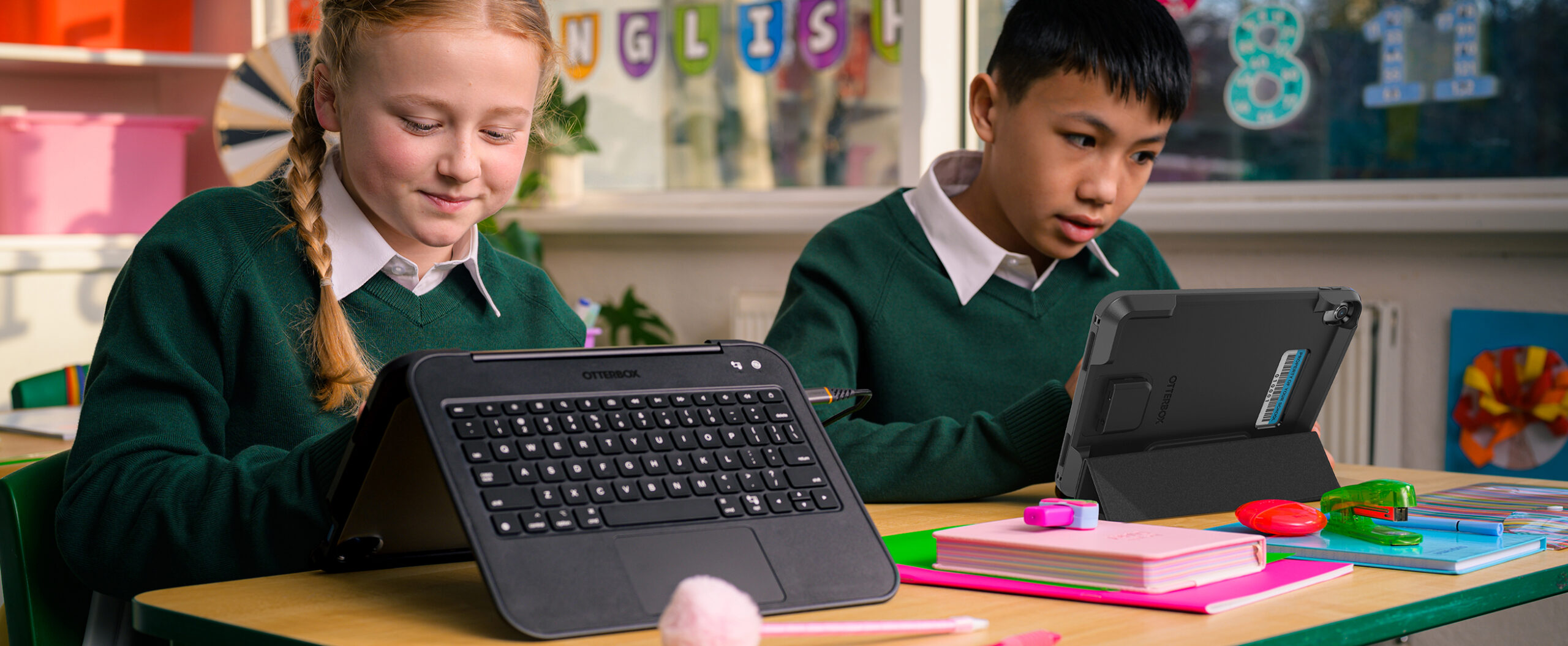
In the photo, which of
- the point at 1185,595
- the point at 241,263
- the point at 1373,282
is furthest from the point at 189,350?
the point at 1373,282

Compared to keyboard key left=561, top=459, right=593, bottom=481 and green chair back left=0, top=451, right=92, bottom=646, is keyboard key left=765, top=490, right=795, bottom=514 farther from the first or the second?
green chair back left=0, top=451, right=92, bottom=646

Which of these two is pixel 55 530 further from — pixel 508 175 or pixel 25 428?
pixel 25 428

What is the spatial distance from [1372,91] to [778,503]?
201 centimetres

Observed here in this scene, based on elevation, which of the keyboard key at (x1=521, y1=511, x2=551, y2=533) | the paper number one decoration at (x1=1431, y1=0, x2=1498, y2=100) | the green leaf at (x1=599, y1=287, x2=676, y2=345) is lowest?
the green leaf at (x1=599, y1=287, x2=676, y2=345)

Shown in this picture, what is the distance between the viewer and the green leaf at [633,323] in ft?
10.3

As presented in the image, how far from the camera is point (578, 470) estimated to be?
73 cm

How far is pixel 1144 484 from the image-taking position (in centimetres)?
104

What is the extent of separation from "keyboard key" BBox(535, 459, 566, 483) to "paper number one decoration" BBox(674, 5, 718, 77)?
2755 mm

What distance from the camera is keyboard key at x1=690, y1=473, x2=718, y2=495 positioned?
29.3 inches

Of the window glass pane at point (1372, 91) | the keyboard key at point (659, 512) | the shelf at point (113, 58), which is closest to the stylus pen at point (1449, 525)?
the keyboard key at point (659, 512)

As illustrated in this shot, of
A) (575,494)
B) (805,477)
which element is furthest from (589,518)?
(805,477)

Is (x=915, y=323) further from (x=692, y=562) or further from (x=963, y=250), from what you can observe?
(x=692, y=562)

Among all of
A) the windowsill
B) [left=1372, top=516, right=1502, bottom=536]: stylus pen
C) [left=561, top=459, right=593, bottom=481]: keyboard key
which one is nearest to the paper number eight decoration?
the windowsill

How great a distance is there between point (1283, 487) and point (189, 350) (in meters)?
0.84
